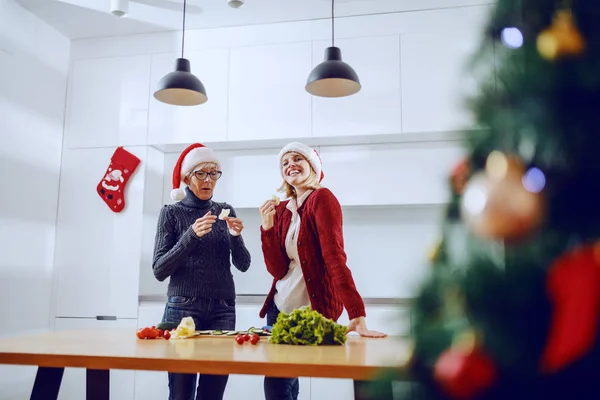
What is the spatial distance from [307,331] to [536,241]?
1.18m

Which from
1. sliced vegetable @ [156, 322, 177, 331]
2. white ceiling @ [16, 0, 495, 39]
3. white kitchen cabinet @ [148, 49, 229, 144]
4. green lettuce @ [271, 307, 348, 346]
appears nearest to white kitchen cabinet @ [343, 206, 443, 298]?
white kitchen cabinet @ [148, 49, 229, 144]

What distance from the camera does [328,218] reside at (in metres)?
2.08

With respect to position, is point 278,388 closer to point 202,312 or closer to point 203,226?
point 202,312

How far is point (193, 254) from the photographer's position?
229 cm

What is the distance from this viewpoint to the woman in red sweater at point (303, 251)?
199cm

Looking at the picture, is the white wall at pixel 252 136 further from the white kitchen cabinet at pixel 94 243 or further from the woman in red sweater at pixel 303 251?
the woman in red sweater at pixel 303 251

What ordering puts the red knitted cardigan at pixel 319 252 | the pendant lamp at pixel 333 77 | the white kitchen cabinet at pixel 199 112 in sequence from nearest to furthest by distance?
the red knitted cardigan at pixel 319 252
the pendant lamp at pixel 333 77
the white kitchen cabinet at pixel 199 112

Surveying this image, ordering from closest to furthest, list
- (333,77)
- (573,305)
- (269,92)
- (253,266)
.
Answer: (573,305)
(333,77)
(269,92)
(253,266)

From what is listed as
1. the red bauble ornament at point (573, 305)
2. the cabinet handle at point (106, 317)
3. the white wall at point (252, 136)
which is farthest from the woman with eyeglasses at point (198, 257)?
the cabinet handle at point (106, 317)

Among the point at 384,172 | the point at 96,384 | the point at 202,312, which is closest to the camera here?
the point at 96,384

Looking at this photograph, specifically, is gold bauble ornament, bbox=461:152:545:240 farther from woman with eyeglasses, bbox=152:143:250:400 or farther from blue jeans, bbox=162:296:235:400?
blue jeans, bbox=162:296:235:400

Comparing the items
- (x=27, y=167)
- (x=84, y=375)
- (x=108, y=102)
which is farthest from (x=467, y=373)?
(x=108, y=102)

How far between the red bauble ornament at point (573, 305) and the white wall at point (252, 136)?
11.4 feet

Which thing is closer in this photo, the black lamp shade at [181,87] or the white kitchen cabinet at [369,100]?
the black lamp shade at [181,87]
